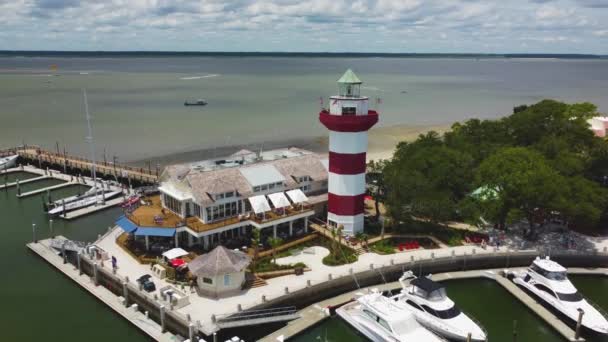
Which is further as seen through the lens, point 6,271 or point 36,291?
point 6,271

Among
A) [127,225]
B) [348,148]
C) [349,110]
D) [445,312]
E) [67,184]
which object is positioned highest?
[349,110]

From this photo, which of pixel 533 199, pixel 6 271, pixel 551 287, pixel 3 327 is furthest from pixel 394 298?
pixel 6 271

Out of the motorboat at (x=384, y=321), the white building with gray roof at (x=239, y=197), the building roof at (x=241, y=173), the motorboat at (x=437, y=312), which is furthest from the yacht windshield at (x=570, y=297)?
the building roof at (x=241, y=173)

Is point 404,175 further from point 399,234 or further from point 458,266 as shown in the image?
point 458,266

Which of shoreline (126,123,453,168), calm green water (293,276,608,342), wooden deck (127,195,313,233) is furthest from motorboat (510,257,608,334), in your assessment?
shoreline (126,123,453,168)

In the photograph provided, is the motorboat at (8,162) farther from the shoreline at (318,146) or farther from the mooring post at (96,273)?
the mooring post at (96,273)

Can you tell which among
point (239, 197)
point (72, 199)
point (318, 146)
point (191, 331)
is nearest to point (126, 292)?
point (191, 331)

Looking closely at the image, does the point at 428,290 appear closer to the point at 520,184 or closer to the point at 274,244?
the point at 274,244

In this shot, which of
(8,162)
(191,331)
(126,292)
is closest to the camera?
(191,331)
